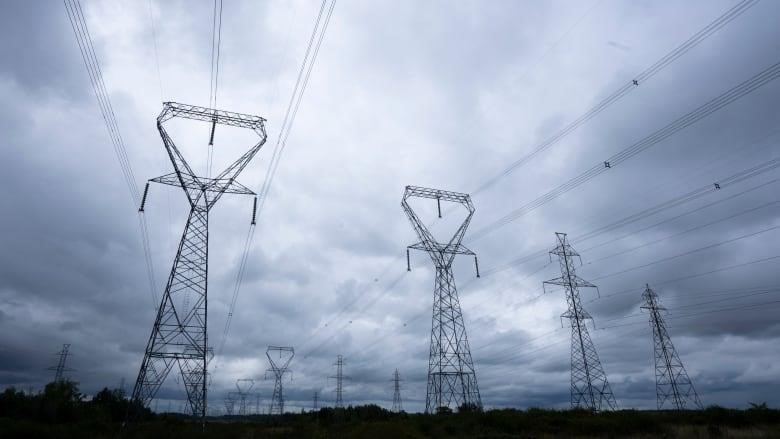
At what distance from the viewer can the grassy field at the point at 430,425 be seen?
28.2 meters

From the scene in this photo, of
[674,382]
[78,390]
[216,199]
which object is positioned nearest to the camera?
[216,199]

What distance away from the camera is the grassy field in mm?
28156

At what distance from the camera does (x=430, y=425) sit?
35.6 meters

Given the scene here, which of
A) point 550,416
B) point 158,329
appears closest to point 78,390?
point 158,329

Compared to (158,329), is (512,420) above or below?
below

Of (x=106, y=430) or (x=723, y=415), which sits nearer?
(x=106, y=430)

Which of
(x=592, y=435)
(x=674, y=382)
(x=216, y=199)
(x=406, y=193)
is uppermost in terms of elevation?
(x=406, y=193)

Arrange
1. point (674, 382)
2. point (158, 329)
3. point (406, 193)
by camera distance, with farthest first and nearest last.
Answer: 1. point (674, 382)
2. point (406, 193)
3. point (158, 329)

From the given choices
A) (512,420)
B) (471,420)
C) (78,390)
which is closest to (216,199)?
(471,420)

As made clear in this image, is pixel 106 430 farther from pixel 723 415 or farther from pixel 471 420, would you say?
pixel 723 415

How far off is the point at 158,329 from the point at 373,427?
13548mm

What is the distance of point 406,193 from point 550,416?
22.6 metres

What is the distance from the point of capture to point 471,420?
37281mm

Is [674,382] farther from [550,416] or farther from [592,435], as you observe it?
[592,435]
